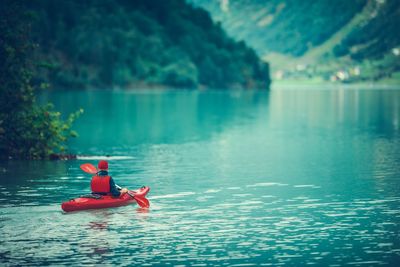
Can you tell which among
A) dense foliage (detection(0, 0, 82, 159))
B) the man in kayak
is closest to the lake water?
the man in kayak

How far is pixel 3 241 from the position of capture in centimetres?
3116

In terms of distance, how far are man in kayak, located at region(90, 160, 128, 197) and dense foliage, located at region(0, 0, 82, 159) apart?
65.8 feet

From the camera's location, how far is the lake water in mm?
30078

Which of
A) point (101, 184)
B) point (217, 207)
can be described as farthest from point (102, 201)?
point (217, 207)

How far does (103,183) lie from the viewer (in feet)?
121

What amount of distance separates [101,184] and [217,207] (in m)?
5.48

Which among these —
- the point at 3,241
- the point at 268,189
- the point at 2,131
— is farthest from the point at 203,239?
the point at 2,131

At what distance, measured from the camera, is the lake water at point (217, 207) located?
1184 inches

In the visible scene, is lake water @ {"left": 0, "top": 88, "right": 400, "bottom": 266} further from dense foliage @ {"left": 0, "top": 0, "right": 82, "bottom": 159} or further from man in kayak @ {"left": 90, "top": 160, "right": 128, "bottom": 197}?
dense foliage @ {"left": 0, "top": 0, "right": 82, "bottom": 159}

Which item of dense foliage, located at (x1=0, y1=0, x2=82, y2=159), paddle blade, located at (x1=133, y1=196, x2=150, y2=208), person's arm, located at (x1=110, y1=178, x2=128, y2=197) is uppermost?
dense foliage, located at (x1=0, y1=0, x2=82, y2=159)

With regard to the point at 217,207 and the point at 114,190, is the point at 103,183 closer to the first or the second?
the point at 114,190

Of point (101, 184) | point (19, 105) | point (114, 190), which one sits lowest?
point (114, 190)

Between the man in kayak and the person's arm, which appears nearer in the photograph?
the man in kayak

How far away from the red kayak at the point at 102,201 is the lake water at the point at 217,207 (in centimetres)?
37
